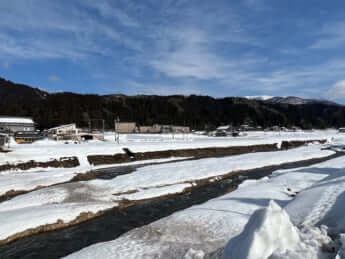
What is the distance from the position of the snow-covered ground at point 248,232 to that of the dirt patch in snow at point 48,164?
24237mm

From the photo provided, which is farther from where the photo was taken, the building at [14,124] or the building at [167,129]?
the building at [167,129]

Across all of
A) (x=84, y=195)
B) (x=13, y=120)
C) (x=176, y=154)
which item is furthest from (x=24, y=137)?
(x=84, y=195)

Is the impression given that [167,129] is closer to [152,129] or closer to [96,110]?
[152,129]

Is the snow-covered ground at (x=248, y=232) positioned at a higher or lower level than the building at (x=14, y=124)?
lower

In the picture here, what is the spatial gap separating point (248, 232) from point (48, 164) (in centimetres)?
3115

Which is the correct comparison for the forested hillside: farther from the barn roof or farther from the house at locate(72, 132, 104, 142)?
the house at locate(72, 132, 104, 142)

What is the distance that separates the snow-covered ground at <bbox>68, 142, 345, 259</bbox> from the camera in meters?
5.65

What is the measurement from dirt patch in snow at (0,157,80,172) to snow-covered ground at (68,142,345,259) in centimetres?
2424

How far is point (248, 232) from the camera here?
19.3ft

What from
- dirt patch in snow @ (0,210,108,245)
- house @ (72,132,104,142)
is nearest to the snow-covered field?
dirt patch in snow @ (0,210,108,245)

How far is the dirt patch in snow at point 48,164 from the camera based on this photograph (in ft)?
92.7

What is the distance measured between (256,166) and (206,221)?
2181 cm

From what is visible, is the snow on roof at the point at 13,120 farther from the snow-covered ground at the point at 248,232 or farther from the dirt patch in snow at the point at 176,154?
the snow-covered ground at the point at 248,232

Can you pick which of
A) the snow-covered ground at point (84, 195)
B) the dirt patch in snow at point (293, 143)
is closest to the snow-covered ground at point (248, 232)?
the snow-covered ground at point (84, 195)
